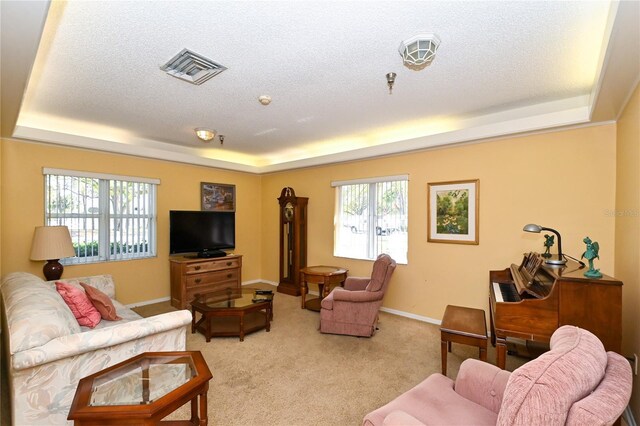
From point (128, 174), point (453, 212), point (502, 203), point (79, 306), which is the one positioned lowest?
point (79, 306)

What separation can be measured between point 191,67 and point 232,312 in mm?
2524

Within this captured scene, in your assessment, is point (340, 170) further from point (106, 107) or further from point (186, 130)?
point (106, 107)

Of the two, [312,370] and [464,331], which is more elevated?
[464,331]

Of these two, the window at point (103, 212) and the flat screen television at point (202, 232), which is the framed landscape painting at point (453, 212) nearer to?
the flat screen television at point (202, 232)

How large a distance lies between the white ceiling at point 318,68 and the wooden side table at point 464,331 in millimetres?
2076

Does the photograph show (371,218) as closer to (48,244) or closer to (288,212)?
(288,212)

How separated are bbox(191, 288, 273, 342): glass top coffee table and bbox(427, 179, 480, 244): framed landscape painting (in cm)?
243

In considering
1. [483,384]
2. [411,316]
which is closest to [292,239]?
[411,316]

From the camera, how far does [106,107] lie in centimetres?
332

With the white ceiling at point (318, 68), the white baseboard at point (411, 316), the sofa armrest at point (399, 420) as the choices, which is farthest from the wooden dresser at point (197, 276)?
the sofa armrest at point (399, 420)

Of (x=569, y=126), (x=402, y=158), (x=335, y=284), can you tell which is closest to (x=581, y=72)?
(x=569, y=126)

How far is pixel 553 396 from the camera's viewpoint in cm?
98

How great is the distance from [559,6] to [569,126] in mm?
1801

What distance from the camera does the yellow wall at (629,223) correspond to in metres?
2.13
